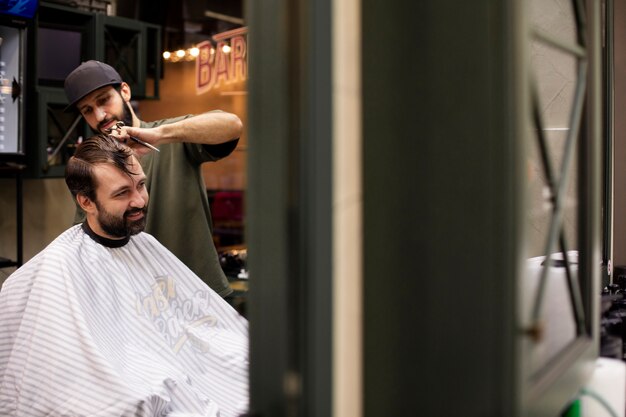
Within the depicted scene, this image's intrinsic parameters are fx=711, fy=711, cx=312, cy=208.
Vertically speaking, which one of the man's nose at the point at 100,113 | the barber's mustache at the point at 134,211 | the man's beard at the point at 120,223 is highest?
the man's nose at the point at 100,113

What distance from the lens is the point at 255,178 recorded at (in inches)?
39.3

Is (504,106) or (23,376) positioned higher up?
(504,106)

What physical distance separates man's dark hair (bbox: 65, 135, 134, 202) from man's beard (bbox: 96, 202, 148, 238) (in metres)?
0.08

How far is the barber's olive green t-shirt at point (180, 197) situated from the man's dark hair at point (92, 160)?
190mm

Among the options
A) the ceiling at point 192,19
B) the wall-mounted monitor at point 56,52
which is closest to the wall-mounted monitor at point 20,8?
the wall-mounted monitor at point 56,52

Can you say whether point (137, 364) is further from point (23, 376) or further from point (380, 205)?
point (380, 205)

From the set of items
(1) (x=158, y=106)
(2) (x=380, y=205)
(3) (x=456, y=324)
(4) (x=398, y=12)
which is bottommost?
(3) (x=456, y=324)

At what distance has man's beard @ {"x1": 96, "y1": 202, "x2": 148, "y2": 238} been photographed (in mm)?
2248

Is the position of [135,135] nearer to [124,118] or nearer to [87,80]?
[124,118]

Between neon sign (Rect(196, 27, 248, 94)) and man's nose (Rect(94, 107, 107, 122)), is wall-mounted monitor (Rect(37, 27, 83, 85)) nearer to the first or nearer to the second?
man's nose (Rect(94, 107, 107, 122))

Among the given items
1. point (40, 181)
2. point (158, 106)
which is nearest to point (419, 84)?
point (40, 181)

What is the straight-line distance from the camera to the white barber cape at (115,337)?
1.95m

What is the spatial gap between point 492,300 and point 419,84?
0.35 m

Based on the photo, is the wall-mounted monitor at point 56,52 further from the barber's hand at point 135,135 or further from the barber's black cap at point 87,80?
the barber's hand at point 135,135
